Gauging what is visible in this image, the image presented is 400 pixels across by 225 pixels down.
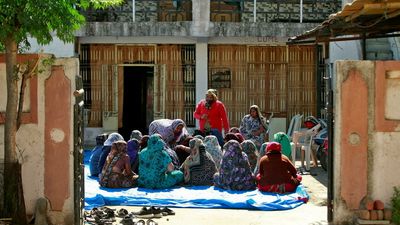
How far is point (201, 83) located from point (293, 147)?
5586 mm

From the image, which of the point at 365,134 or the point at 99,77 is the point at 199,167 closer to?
the point at 365,134

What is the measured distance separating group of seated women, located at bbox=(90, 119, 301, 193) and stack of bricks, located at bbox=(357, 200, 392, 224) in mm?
2469

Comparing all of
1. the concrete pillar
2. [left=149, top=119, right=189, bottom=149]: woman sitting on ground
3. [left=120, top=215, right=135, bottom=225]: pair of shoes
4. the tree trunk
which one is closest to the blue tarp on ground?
[left=120, top=215, right=135, bottom=225]: pair of shoes

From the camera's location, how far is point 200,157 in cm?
1078

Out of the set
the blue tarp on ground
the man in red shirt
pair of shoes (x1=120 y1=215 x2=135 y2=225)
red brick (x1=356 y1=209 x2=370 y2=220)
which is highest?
the man in red shirt

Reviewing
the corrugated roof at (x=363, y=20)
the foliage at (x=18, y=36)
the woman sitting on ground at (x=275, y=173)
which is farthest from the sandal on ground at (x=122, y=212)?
the corrugated roof at (x=363, y=20)

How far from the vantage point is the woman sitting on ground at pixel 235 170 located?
10.2m

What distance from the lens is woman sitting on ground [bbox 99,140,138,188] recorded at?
1048 cm

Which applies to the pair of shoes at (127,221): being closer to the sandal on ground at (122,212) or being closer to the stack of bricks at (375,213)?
the sandal on ground at (122,212)

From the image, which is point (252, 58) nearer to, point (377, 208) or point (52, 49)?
point (52, 49)

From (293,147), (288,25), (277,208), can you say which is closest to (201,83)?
(288,25)

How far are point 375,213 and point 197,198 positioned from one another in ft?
9.56

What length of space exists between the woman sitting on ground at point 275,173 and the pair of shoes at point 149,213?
88.4 inches

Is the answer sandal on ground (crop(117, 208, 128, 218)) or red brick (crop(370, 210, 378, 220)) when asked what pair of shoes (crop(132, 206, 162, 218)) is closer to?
sandal on ground (crop(117, 208, 128, 218))
